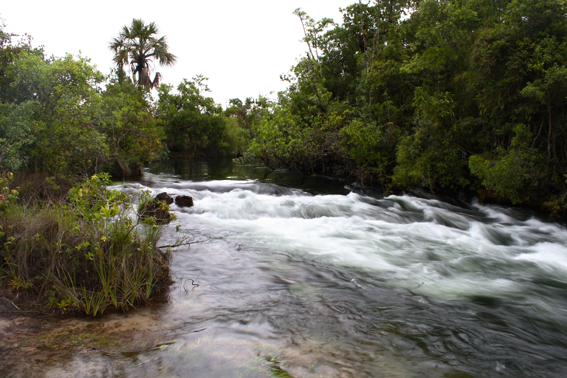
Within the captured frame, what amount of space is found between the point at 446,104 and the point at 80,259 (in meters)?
12.5

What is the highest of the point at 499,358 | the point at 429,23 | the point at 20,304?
the point at 429,23

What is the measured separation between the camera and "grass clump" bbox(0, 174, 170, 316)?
151 inches

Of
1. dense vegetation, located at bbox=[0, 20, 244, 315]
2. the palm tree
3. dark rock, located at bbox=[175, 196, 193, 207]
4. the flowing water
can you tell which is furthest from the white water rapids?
the palm tree

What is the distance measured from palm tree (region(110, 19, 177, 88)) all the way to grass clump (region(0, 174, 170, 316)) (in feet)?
106

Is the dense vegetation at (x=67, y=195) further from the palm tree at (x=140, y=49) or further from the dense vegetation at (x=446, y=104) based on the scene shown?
the palm tree at (x=140, y=49)

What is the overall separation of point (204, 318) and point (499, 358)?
10.1ft

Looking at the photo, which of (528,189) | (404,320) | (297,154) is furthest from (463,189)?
(404,320)

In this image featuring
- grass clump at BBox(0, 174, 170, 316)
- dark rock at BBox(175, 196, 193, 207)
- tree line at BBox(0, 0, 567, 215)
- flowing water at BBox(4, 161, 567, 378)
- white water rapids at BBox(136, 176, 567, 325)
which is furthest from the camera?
dark rock at BBox(175, 196, 193, 207)

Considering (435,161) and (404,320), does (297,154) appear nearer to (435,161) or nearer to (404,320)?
(435,161)

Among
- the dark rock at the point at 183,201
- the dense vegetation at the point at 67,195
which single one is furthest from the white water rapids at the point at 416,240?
the dense vegetation at the point at 67,195

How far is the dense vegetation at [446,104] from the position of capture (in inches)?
404

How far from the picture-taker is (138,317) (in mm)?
3793

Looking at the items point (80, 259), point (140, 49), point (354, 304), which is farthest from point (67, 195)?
point (140, 49)

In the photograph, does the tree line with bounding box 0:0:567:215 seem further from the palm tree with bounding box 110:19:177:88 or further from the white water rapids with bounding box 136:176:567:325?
the palm tree with bounding box 110:19:177:88
